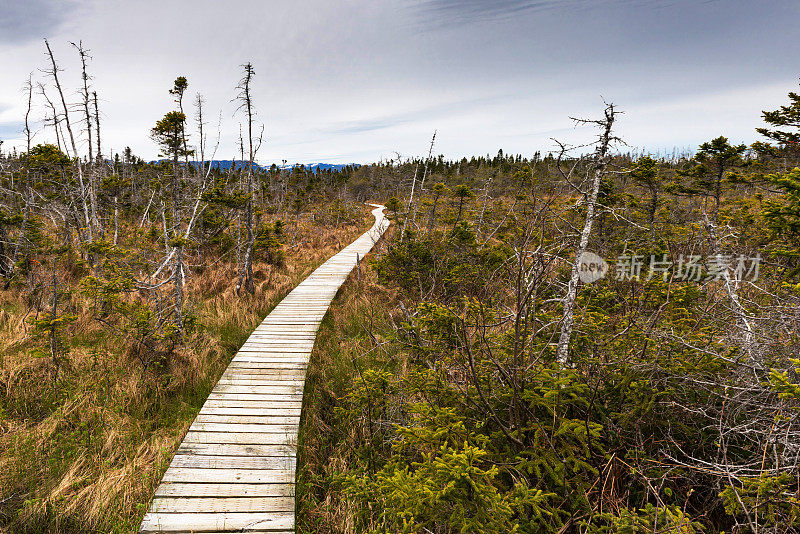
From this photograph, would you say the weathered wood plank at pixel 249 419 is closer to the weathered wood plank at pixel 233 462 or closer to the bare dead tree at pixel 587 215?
the weathered wood plank at pixel 233 462

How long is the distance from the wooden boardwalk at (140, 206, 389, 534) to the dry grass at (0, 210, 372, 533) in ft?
0.79

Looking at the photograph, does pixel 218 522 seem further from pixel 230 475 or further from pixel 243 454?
pixel 243 454

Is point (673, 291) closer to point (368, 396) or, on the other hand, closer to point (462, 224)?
point (368, 396)

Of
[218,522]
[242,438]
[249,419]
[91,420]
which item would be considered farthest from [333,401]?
[91,420]

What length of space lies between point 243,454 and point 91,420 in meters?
2.20

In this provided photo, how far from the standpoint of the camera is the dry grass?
3.19 metres

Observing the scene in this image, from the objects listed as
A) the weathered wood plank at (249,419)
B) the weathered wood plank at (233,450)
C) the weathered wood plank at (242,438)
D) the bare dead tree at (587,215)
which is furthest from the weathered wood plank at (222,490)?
the bare dead tree at (587,215)

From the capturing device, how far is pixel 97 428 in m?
4.30

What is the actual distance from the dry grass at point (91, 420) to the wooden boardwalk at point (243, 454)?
0.24 m

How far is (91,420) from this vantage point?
4.45 metres

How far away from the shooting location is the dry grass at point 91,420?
3.19 m

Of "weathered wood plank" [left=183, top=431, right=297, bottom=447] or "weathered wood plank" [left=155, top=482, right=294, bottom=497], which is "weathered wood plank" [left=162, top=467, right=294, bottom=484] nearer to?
"weathered wood plank" [left=155, top=482, right=294, bottom=497]

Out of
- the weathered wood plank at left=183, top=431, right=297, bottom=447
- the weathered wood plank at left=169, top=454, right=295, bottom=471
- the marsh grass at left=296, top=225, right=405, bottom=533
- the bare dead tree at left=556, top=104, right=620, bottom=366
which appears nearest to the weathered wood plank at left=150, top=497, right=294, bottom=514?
the marsh grass at left=296, top=225, right=405, bottom=533

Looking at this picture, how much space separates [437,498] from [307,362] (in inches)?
172
